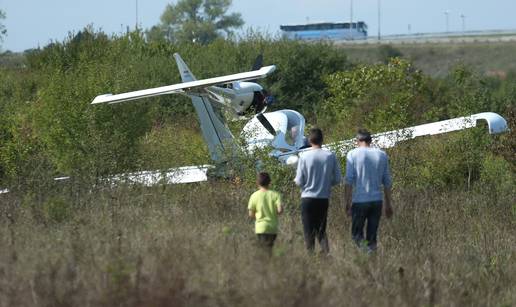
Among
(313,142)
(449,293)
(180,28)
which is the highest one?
(180,28)

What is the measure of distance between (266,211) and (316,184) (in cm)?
92

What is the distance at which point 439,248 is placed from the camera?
49.3ft

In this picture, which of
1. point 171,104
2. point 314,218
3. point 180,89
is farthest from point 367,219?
point 171,104

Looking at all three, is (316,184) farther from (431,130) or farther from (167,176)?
(431,130)

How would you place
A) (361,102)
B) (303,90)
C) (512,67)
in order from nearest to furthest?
(361,102) < (303,90) < (512,67)

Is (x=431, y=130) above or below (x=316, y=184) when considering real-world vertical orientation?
above

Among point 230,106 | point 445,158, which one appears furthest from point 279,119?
point 445,158

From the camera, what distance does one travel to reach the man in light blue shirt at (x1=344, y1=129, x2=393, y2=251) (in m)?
13.4

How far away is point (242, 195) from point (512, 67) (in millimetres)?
85928

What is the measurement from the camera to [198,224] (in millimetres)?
14258

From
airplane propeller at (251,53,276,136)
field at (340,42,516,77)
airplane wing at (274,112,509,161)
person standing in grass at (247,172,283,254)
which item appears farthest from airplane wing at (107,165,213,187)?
field at (340,42,516,77)

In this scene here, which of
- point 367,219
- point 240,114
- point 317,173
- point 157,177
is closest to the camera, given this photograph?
point 317,173

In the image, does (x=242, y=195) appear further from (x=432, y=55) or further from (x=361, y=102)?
(x=432, y=55)

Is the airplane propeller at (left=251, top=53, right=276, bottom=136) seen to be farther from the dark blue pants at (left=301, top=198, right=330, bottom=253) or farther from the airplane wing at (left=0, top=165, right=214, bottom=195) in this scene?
the dark blue pants at (left=301, top=198, right=330, bottom=253)
